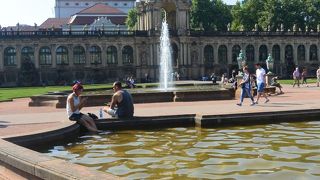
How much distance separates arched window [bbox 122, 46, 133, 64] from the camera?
82750 mm

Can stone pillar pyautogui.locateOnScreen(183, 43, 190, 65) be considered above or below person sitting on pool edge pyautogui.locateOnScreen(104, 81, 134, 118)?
above

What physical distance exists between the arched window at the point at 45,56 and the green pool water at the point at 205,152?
66200mm

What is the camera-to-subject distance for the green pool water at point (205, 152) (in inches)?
397

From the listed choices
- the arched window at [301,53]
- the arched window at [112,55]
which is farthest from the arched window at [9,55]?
the arched window at [301,53]

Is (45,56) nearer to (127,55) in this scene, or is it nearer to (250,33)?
(127,55)

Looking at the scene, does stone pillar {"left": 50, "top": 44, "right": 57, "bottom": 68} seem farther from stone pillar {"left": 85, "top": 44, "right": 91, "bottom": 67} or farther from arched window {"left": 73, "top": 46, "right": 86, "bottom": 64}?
stone pillar {"left": 85, "top": 44, "right": 91, "bottom": 67}

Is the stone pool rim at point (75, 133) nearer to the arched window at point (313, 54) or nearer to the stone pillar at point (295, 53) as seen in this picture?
the stone pillar at point (295, 53)

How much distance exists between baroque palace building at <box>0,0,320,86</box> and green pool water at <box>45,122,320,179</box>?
6302 cm

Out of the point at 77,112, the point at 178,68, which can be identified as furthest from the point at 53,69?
the point at 77,112

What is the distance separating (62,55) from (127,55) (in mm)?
10374

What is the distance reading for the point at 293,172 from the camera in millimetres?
9906

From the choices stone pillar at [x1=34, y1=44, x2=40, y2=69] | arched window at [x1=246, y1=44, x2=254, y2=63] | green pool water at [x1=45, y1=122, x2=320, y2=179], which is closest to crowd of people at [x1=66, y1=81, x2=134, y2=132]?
green pool water at [x1=45, y1=122, x2=320, y2=179]

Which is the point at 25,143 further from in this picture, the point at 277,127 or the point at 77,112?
the point at 277,127

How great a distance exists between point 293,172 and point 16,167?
521 cm
